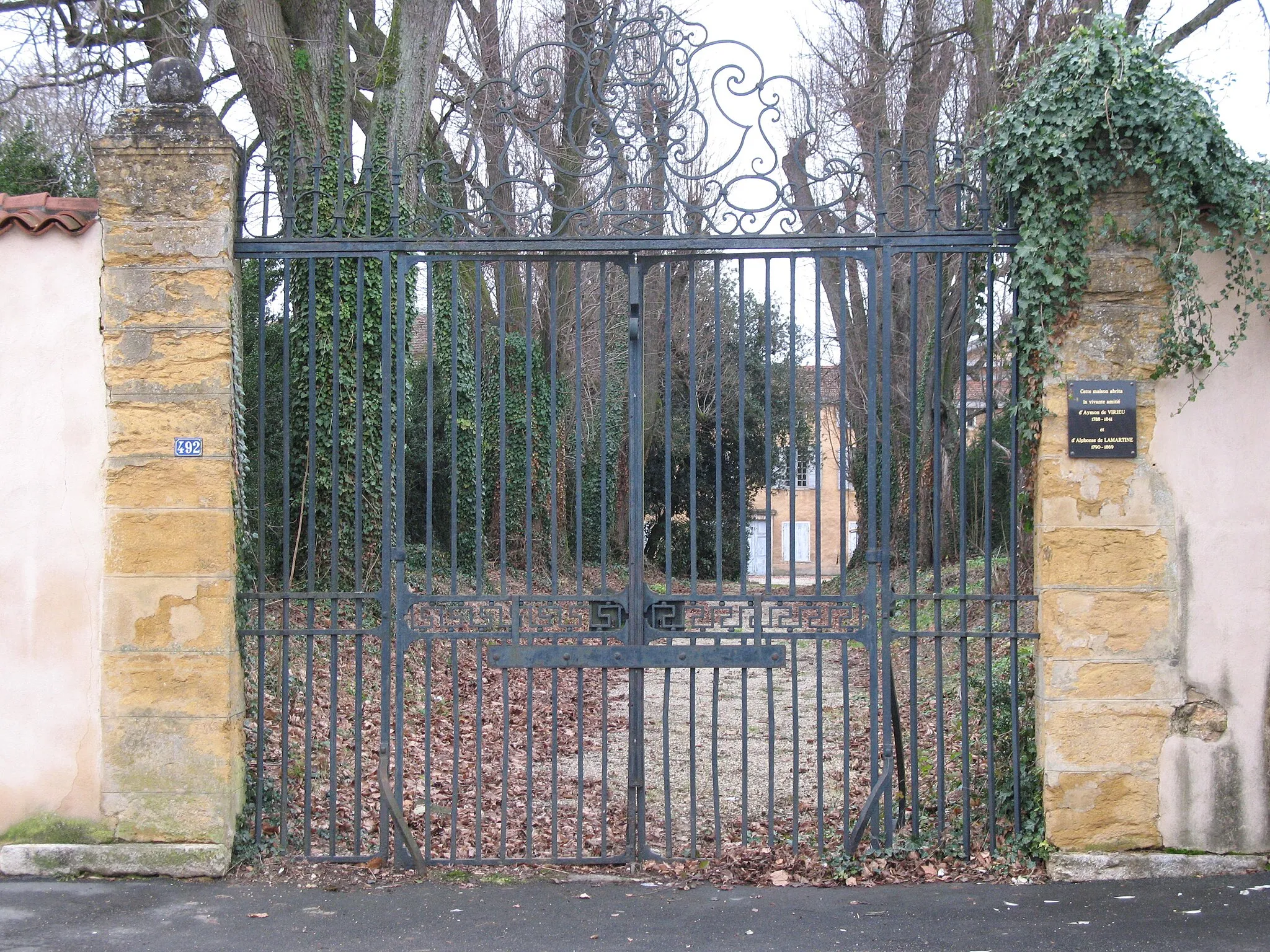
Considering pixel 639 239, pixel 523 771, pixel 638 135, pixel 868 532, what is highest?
pixel 638 135

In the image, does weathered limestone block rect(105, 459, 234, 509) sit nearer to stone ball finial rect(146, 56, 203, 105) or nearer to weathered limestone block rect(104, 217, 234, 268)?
weathered limestone block rect(104, 217, 234, 268)

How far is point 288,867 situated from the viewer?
17.4 feet

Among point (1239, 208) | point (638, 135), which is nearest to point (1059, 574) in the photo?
point (1239, 208)

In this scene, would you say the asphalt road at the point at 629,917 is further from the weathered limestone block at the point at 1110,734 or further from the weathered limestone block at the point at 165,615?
the weathered limestone block at the point at 165,615

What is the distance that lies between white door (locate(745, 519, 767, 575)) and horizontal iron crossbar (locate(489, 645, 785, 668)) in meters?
18.9

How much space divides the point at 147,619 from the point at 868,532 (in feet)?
11.2

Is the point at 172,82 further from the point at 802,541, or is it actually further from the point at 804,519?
the point at 804,519

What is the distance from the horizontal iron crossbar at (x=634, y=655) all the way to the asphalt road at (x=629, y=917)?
3.32ft

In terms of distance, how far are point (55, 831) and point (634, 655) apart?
280 cm

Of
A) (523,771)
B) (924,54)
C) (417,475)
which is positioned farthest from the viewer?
(417,475)

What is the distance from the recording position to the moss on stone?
16.8 feet

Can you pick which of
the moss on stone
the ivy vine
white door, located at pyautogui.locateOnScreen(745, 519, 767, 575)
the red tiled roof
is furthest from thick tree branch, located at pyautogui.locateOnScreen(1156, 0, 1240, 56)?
white door, located at pyautogui.locateOnScreen(745, 519, 767, 575)

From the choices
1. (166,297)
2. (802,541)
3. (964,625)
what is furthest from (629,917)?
(802,541)

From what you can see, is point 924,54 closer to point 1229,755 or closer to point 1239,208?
point 1239,208
